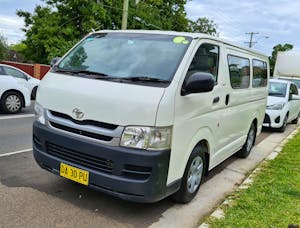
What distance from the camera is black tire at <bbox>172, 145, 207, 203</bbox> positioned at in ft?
14.0

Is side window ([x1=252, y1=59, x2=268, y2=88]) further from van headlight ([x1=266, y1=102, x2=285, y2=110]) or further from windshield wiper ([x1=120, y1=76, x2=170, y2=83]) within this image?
windshield wiper ([x1=120, y1=76, x2=170, y2=83])

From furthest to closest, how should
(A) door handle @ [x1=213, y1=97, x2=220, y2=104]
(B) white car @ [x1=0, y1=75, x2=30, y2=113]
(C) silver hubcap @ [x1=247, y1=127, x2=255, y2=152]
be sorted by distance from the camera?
(B) white car @ [x1=0, y1=75, x2=30, y2=113] < (C) silver hubcap @ [x1=247, y1=127, x2=255, y2=152] < (A) door handle @ [x1=213, y1=97, x2=220, y2=104]

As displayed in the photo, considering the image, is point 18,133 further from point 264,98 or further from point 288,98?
point 288,98

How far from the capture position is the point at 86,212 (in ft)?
13.3

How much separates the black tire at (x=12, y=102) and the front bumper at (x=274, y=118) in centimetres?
762

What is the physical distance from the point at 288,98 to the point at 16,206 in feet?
31.8

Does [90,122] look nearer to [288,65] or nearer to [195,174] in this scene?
[195,174]

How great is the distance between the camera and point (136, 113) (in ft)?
11.5

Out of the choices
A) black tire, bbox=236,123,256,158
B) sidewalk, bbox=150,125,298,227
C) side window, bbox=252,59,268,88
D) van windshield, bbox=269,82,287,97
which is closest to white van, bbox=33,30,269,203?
sidewalk, bbox=150,125,298,227

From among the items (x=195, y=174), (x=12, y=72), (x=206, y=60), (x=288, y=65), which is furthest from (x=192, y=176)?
(x=288, y=65)

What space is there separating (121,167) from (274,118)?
8.39 meters

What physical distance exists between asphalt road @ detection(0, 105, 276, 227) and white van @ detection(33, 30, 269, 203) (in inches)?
16.1

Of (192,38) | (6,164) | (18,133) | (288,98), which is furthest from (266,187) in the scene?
(288,98)

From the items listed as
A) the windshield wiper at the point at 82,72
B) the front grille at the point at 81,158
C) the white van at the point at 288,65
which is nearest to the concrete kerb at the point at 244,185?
the front grille at the point at 81,158
